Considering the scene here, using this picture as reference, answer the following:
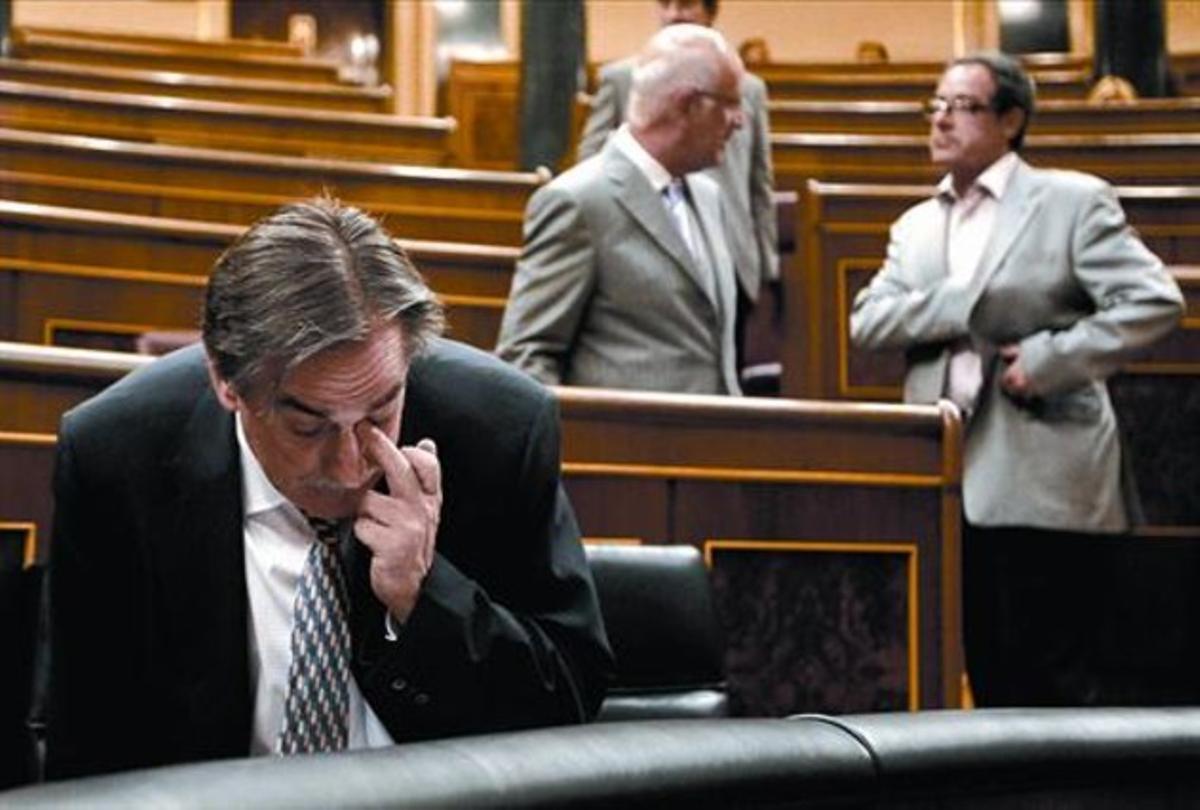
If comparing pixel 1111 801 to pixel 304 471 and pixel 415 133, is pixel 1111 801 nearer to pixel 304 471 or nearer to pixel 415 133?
pixel 304 471

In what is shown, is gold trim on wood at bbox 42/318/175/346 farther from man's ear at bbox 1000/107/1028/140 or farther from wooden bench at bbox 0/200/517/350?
man's ear at bbox 1000/107/1028/140

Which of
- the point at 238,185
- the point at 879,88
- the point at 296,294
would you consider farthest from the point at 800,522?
the point at 879,88

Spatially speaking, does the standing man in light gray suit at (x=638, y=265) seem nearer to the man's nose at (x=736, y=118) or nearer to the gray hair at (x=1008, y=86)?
the man's nose at (x=736, y=118)

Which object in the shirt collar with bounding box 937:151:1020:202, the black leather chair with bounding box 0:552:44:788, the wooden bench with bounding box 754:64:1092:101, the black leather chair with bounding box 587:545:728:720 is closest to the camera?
the black leather chair with bounding box 0:552:44:788

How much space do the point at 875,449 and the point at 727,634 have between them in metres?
0.19

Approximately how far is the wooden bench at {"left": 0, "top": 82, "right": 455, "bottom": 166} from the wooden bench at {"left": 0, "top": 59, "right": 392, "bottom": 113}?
0.58 m

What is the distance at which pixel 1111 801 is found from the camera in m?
0.65

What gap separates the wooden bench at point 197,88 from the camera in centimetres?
402

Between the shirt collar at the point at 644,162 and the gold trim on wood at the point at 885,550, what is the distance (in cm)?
34

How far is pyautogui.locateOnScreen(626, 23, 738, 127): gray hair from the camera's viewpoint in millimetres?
1817

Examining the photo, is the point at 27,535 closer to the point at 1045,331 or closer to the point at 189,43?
the point at 1045,331

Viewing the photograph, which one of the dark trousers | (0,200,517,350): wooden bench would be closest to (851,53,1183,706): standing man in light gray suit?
the dark trousers

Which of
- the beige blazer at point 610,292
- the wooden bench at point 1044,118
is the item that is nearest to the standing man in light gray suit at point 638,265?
the beige blazer at point 610,292

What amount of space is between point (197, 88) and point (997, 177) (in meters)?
2.49
